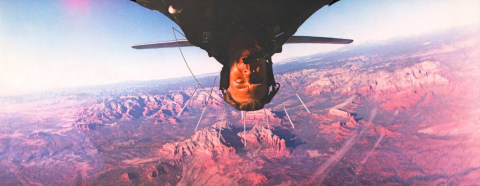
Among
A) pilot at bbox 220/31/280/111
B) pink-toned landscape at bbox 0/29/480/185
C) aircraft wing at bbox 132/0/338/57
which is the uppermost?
aircraft wing at bbox 132/0/338/57

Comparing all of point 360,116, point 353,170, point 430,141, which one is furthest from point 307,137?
point 430,141

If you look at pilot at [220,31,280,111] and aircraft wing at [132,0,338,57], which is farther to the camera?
pilot at [220,31,280,111]

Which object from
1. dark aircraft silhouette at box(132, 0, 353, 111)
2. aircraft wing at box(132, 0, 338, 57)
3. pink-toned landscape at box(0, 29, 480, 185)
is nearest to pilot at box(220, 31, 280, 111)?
dark aircraft silhouette at box(132, 0, 353, 111)

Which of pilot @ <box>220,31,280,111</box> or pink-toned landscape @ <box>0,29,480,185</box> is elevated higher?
pilot @ <box>220,31,280,111</box>

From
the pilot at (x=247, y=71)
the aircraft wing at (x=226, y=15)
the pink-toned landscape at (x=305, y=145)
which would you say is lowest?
the pink-toned landscape at (x=305, y=145)

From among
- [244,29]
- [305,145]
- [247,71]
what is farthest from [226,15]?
[305,145]

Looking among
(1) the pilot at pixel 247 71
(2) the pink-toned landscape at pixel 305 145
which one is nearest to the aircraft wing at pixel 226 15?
(1) the pilot at pixel 247 71

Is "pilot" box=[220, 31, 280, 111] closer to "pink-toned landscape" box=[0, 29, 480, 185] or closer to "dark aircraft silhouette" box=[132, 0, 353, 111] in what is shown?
"dark aircraft silhouette" box=[132, 0, 353, 111]

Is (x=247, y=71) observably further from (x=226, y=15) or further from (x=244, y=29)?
(x=226, y=15)

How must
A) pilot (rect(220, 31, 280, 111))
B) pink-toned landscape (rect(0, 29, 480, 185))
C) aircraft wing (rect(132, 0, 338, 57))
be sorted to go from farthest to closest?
pink-toned landscape (rect(0, 29, 480, 185)), pilot (rect(220, 31, 280, 111)), aircraft wing (rect(132, 0, 338, 57))

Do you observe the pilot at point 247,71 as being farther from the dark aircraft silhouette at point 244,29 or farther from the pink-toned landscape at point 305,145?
the pink-toned landscape at point 305,145
